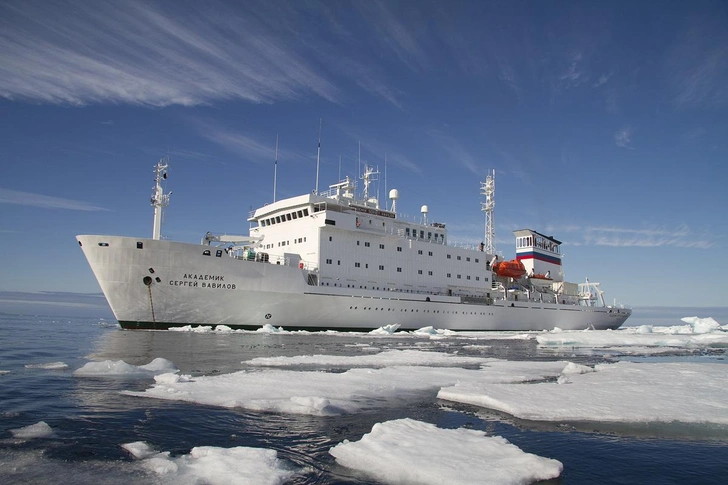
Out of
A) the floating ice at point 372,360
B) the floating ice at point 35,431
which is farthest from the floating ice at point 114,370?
the floating ice at point 35,431

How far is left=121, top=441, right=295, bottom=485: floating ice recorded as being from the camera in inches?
183

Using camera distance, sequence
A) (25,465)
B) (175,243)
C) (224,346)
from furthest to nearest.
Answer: (175,243) < (224,346) < (25,465)

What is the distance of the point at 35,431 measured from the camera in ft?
19.4

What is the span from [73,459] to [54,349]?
13503mm

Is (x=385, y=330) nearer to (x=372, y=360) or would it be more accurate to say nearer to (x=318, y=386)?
(x=372, y=360)

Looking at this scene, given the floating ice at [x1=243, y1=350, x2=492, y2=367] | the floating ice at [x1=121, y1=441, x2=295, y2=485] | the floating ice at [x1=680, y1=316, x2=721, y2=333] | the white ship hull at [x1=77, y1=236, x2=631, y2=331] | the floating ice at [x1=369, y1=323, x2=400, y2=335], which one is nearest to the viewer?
the floating ice at [x1=121, y1=441, x2=295, y2=485]

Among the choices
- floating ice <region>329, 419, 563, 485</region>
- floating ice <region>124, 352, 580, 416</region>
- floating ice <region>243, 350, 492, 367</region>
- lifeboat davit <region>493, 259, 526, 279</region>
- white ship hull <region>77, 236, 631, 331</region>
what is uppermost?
lifeboat davit <region>493, 259, 526, 279</region>

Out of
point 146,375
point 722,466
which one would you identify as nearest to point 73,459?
point 146,375

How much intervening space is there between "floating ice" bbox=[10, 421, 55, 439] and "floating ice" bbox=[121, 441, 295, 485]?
1170mm

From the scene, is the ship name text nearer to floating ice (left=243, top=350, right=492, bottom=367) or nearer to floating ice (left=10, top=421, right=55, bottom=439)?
floating ice (left=243, top=350, right=492, bottom=367)

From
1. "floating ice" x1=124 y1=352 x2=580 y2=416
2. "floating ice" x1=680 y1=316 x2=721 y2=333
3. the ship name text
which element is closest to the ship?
the ship name text

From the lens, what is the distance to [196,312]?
80.8 ft

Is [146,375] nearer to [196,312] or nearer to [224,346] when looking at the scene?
[224,346]

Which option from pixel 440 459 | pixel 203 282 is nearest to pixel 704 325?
pixel 203 282
